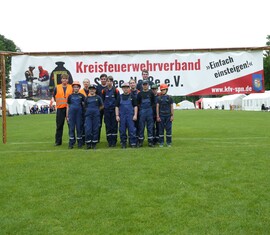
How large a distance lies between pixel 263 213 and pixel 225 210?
415 millimetres

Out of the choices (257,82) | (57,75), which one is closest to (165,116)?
(257,82)

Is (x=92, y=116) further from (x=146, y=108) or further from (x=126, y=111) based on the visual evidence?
(x=146, y=108)

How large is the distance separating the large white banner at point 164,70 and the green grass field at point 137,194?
137 inches

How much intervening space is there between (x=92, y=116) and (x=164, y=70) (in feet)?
9.29

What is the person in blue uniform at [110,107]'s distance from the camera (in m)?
10.0

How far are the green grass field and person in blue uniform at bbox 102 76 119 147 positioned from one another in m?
1.89

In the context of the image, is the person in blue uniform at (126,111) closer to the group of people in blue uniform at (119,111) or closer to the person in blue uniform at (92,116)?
the group of people in blue uniform at (119,111)

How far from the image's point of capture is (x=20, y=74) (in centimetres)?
1127

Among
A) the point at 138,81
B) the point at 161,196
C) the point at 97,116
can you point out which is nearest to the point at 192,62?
the point at 138,81

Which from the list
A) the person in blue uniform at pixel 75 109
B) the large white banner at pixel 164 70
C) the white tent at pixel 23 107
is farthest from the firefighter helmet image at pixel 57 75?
the white tent at pixel 23 107

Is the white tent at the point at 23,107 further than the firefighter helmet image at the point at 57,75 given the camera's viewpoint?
Yes

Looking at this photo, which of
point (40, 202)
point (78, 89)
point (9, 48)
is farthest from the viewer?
point (9, 48)

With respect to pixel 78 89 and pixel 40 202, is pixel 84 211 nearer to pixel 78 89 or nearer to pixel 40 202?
pixel 40 202

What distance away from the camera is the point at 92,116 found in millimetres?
9703
